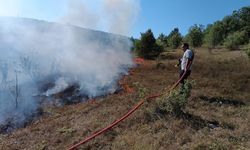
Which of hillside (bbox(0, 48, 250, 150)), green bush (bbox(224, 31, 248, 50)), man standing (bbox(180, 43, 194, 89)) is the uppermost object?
green bush (bbox(224, 31, 248, 50))

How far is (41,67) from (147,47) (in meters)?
12.1

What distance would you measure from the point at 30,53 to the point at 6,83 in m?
5.70

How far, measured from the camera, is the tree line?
28.8m

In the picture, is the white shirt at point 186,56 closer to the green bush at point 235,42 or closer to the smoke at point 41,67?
the smoke at point 41,67

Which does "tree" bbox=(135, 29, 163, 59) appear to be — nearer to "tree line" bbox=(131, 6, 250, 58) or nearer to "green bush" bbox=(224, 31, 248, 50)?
"tree line" bbox=(131, 6, 250, 58)

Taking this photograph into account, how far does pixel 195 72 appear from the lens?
747 inches

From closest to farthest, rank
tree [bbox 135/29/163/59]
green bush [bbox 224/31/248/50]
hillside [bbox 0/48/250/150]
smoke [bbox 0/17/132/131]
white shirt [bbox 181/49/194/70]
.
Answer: hillside [bbox 0/48/250/150] → white shirt [bbox 181/49/194/70] → smoke [bbox 0/17/132/131] → tree [bbox 135/29/163/59] → green bush [bbox 224/31/248/50]

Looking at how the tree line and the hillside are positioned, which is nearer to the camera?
the hillside

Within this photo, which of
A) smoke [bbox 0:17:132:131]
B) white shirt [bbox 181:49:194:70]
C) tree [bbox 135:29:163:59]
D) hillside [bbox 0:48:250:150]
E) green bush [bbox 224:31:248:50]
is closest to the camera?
hillside [bbox 0:48:250:150]

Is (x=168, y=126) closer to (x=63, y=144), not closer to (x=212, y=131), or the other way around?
(x=212, y=131)

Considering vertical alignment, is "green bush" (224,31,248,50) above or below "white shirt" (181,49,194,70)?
above

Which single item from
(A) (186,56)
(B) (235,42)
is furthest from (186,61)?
(B) (235,42)

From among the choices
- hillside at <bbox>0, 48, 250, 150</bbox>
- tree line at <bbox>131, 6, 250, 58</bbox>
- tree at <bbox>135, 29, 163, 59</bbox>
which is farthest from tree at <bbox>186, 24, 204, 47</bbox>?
hillside at <bbox>0, 48, 250, 150</bbox>

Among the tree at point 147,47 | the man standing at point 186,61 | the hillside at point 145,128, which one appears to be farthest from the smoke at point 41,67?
the man standing at point 186,61
